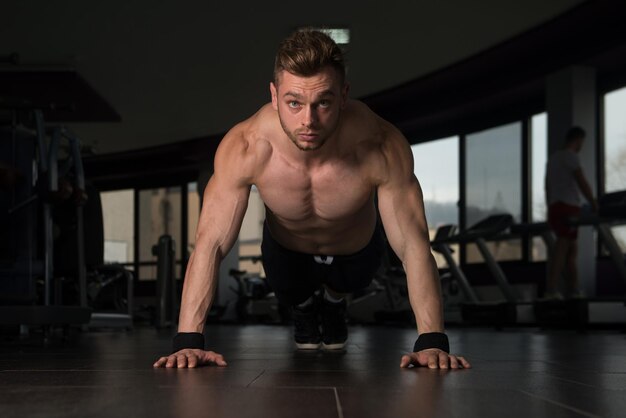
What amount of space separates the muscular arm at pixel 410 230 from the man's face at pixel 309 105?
253mm

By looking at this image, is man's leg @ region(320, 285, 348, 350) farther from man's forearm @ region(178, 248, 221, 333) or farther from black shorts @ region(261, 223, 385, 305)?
man's forearm @ region(178, 248, 221, 333)

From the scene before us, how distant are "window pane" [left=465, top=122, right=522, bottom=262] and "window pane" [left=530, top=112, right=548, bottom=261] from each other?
0.18 m

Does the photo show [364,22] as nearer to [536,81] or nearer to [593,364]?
[536,81]

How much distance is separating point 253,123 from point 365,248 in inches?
26.9

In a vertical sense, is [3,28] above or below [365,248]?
above

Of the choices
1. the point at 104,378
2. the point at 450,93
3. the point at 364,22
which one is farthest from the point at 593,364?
the point at 450,93

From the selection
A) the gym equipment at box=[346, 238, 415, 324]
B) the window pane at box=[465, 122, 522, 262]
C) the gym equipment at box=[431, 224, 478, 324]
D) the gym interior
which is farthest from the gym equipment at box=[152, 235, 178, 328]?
the window pane at box=[465, 122, 522, 262]

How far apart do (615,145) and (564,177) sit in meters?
1.67

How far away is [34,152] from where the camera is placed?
4.24m

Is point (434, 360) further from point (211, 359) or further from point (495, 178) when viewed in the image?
point (495, 178)

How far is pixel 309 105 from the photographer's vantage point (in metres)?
1.67

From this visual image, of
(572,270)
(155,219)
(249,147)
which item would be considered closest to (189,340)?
(249,147)

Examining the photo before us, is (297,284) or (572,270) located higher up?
(297,284)

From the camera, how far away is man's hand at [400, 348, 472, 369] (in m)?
1.74
